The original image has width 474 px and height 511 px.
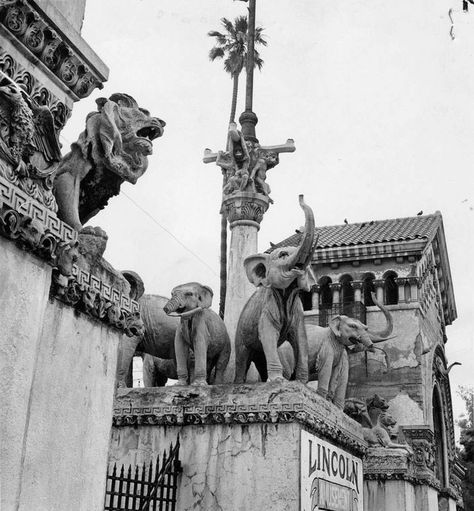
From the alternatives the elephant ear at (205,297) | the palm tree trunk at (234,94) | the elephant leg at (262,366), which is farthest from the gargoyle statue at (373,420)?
→ the palm tree trunk at (234,94)

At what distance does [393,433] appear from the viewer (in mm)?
18219

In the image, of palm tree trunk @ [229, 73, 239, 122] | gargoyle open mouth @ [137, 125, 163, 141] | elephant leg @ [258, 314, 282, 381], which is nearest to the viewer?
gargoyle open mouth @ [137, 125, 163, 141]

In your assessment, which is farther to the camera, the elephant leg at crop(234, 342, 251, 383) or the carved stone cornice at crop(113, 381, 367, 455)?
the elephant leg at crop(234, 342, 251, 383)

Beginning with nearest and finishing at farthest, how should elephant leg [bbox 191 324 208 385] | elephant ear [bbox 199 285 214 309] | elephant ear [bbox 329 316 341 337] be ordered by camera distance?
elephant leg [bbox 191 324 208 385] < elephant ear [bbox 199 285 214 309] < elephant ear [bbox 329 316 341 337]

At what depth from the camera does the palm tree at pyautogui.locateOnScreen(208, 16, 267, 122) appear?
3606 centimetres

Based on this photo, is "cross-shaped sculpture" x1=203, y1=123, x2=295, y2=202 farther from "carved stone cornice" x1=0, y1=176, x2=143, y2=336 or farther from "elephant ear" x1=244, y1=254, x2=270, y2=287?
"carved stone cornice" x1=0, y1=176, x2=143, y2=336

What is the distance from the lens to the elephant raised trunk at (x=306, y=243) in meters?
8.79

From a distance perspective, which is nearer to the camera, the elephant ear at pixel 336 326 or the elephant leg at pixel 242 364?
the elephant leg at pixel 242 364

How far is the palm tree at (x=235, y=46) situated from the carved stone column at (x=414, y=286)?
1328 centimetres

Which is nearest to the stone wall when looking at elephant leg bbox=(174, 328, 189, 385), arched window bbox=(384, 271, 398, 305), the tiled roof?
elephant leg bbox=(174, 328, 189, 385)

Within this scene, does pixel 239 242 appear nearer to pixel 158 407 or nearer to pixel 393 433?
pixel 158 407

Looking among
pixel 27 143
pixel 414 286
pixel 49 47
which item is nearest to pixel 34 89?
pixel 49 47

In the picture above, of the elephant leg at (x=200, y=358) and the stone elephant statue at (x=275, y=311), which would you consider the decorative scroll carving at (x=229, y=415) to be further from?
the stone elephant statue at (x=275, y=311)

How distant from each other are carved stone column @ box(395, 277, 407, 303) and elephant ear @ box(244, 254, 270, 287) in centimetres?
1881
